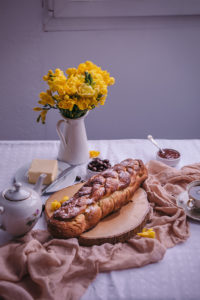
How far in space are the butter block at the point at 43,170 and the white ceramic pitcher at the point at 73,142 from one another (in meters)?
0.16

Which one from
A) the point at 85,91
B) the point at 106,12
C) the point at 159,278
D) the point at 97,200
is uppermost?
the point at 106,12

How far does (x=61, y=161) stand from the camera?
1.67 m

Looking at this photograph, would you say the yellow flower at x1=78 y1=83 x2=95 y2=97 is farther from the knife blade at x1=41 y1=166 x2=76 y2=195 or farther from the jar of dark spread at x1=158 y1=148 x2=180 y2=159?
the jar of dark spread at x1=158 y1=148 x2=180 y2=159

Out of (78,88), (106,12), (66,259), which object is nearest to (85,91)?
(78,88)

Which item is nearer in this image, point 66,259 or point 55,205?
point 66,259

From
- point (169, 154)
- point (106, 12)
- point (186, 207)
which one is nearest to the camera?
point (186, 207)

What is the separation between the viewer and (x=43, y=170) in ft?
4.81

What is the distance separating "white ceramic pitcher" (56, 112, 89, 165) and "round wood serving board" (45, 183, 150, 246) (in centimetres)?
27

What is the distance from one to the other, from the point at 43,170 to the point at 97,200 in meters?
0.32

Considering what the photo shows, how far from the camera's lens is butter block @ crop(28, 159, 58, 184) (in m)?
1.46

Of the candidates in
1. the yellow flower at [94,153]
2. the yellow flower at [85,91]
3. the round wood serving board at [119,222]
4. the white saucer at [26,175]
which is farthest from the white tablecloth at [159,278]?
the yellow flower at [85,91]

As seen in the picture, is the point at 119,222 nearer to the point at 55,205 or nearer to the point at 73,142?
the point at 55,205

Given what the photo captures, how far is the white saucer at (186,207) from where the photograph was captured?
1330mm

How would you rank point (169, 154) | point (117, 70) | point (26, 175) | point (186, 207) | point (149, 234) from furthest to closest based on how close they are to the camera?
point (117, 70)
point (169, 154)
point (26, 175)
point (186, 207)
point (149, 234)
